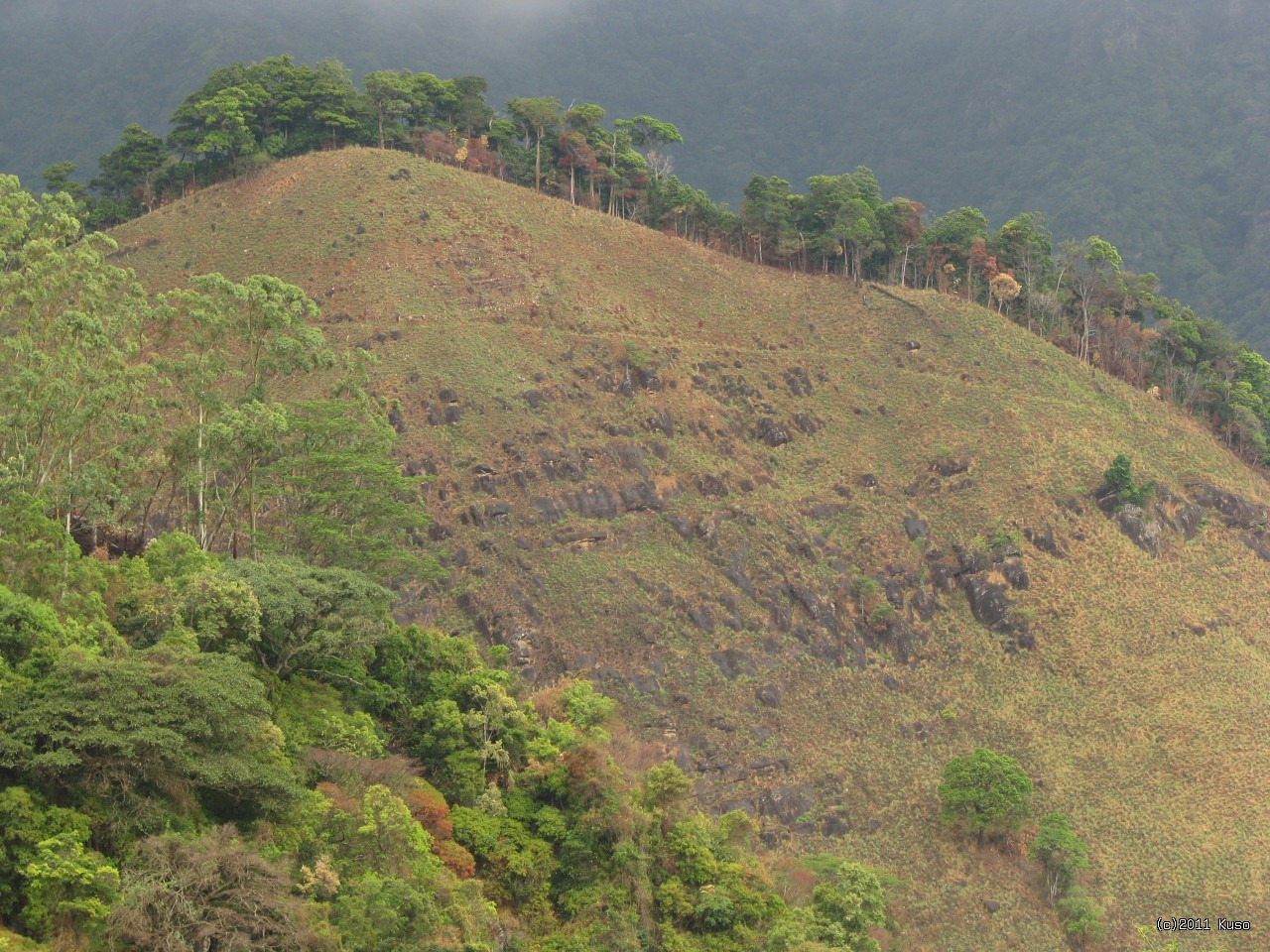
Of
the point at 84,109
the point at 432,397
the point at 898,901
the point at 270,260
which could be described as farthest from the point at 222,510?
the point at 84,109

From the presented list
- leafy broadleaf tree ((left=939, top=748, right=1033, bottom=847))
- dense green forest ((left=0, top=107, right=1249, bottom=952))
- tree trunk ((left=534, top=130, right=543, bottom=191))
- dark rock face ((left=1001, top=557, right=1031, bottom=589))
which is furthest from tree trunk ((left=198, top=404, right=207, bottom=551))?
tree trunk ((left=534, top=130, right=543, bottom=191))

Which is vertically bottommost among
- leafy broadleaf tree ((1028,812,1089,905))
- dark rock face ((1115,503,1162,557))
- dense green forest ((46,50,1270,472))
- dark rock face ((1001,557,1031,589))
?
leafy broadleaf tree ((1028,812,1089,905))

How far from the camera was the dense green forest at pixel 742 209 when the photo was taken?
101 metres

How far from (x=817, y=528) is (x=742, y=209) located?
3600 cm

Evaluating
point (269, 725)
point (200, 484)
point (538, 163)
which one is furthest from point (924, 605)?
point (269, 725)

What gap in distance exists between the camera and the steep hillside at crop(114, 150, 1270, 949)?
65.0m

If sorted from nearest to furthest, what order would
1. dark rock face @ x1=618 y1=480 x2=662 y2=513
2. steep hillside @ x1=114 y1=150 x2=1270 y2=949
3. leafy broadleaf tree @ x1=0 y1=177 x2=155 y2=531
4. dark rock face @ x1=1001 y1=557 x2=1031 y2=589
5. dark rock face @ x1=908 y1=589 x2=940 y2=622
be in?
leafy broadleaf tree @ x1=0 y1=177 x2=155 y2=531
steep hillside @ x1=114 y1=150 x2=1270 y2=949
dark rock face @ x1=618 y1=480 x2=662 y2=513
dark rock face @ x1=908 y1=589 x2=940 y2=622
dark rock face @ x1=1001 y1=557 x2=1031 y2=589

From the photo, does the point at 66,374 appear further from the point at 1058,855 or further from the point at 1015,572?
the point at 1015,572

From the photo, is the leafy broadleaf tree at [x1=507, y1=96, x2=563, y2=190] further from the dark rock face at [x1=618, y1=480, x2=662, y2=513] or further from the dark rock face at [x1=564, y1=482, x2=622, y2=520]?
the dark rock face at [x1=564, y1=482, x2=622, y2=520]

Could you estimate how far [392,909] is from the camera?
31641 mm

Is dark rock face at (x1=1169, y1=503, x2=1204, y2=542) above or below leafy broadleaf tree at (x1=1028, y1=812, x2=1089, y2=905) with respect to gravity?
above

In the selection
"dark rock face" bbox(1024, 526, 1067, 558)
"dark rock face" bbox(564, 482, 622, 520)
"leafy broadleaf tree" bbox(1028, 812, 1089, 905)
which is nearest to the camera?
"leafy broadleaf tree" bbox(1028, 812, 1089, 905)

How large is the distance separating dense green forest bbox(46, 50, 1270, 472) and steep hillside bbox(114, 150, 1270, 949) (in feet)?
15.4

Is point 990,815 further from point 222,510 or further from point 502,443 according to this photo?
point 222,510
